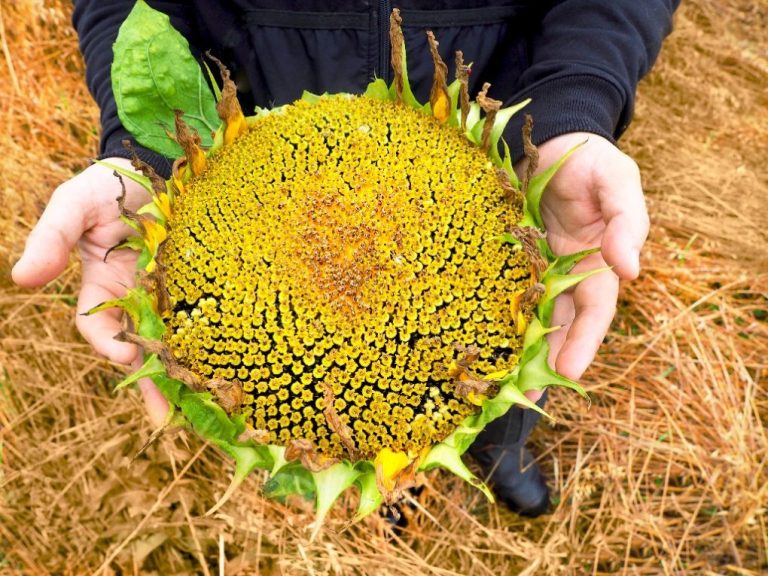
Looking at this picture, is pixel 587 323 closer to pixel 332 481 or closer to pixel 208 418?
pixel 332 481

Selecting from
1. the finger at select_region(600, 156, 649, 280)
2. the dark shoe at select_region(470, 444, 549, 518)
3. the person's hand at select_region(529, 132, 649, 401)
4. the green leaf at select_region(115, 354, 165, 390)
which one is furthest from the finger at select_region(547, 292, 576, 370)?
the dark shoe at select_region(470, 444, 549, 518)

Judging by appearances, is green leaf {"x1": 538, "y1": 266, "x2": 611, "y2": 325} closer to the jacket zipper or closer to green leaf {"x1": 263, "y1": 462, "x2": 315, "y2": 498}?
green leaf {"x1": 263, "y1": 462, "x2": 315, "y2": 498}

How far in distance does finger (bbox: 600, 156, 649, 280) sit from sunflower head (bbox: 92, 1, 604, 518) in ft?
0.53

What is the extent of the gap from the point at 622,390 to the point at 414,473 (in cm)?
199

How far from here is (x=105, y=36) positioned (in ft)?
6.15

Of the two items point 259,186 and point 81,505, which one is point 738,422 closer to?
point 259,186

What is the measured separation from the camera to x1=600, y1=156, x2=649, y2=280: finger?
4.35 feet

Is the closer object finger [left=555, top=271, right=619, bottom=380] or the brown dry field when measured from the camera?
finger [left=555, top=271, right=619, bottom=380]

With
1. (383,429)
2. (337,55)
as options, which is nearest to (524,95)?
(337,55)

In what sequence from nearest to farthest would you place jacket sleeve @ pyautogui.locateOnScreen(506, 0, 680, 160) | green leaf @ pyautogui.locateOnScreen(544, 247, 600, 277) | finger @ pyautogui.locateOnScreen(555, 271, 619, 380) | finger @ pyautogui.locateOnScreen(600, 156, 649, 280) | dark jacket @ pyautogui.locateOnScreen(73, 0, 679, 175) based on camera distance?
green leaf @ pyautogui.locateOnScreen(544, 247, 600, 277), finger @ pyautogui.locateOnScreen(600, 156, 649, 280), finger @ pyautogui.locateOnScreen(555, 271, 619, 380), jacket sleeve @ pyautogui.locateOnScreen(506, 0, 680, 160), dark jacket @ pyautogui.locateOnScreen(73, 0, 679, 175)

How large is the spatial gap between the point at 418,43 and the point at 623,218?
822 mm

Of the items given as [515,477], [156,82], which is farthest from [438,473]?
[156,82]

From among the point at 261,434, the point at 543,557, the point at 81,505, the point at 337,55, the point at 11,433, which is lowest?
the point at 543,557

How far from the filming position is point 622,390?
288cm
